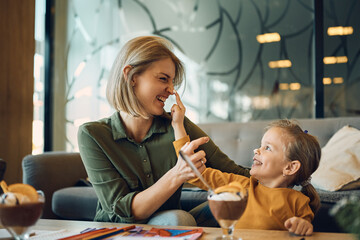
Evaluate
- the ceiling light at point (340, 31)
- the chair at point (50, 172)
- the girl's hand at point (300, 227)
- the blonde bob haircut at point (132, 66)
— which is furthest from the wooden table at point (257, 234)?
the ceiling light at point (340, 31)

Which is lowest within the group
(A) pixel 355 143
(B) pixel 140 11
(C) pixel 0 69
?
(A) pixel 355 143

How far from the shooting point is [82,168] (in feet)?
9.71

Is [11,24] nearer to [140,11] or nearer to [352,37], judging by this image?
[140,11]

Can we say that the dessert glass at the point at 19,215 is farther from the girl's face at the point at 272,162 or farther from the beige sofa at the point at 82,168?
the beige sofa at the point at 82,168

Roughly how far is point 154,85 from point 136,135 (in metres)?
0.25

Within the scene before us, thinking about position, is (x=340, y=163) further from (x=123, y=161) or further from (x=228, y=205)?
(x=228, y=205)

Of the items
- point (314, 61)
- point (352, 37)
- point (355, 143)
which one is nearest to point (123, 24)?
point (314, 61)

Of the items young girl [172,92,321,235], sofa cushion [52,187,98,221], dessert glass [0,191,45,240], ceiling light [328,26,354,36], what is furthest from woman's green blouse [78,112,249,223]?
ceiling light [328,26,354,36]

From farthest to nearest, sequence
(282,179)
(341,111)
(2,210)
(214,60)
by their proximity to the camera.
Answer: (214,60), (341,111), (282,179), (2,210)

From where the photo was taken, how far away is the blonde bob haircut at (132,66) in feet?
5.20

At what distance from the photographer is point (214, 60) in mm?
3803

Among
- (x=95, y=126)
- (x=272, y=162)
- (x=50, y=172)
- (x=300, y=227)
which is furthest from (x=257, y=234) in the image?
(x=50, y=172)

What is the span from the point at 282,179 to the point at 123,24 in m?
3.16

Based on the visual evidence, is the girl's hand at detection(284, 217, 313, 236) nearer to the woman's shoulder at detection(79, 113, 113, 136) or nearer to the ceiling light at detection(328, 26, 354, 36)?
the woman's shoulder at detection(79, 113, 113, 136)
